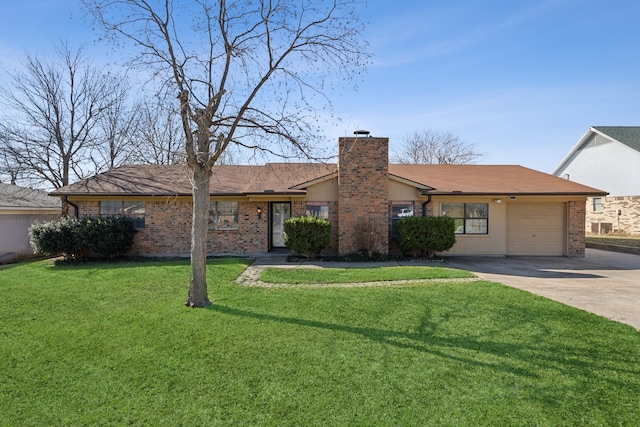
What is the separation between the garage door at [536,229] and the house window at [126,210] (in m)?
14.6

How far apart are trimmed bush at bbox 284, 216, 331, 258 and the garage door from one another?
25.0 ft

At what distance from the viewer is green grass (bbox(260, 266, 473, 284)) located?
8953 mm

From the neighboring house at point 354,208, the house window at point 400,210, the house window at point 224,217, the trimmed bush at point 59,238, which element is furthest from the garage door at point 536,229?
the trimmed bush at point 59,238

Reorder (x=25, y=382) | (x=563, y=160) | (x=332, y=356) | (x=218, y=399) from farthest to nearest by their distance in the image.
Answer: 1. (x=563, y=160)
2. (x=332, y=356)
3. (x=25, y=382)
4. (x=218, y=399)

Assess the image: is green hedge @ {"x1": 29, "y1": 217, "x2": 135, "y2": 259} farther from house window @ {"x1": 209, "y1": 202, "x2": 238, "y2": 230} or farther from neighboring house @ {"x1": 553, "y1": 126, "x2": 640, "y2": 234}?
neighboring house @ {"x1": 553, "y1": 126, "x2": 640, "y2": 234}

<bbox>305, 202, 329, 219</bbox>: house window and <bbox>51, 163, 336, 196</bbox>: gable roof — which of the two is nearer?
<bbox>51, 163, 336, 196</bbox>: gable roof

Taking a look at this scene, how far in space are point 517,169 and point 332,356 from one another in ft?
52.5

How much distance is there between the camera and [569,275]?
9750 mm

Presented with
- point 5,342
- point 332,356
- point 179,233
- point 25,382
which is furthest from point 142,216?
point 332,356

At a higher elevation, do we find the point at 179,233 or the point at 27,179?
the point at 27,179

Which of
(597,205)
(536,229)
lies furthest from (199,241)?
(597,205)

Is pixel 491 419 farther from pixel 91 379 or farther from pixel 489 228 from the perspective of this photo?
pixel 489 228

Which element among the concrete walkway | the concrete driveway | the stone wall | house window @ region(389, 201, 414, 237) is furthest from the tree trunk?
the stone wall

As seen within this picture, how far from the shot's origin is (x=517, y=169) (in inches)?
659
